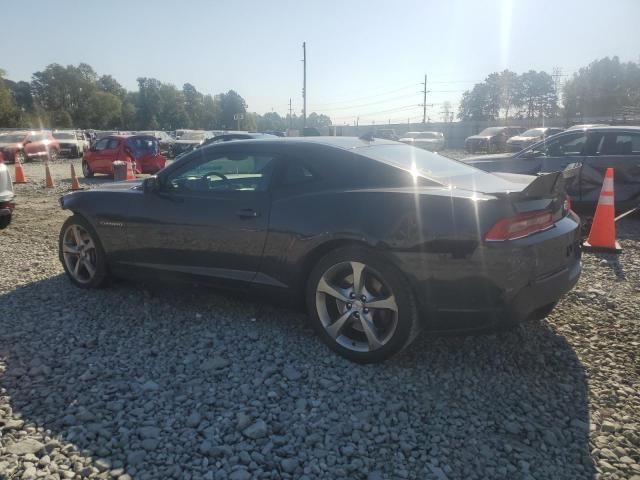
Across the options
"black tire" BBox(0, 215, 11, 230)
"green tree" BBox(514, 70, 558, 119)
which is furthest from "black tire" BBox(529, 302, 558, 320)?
"green tree" BBox(514, 70, 558, 119)

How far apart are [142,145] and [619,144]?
13.6 meters

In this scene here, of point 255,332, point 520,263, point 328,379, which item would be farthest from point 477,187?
point 255,332

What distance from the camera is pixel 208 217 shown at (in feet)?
12.6

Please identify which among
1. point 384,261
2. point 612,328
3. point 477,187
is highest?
point 477,187

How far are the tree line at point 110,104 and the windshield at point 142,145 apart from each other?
59836 millimetres

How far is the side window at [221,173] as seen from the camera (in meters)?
3.84

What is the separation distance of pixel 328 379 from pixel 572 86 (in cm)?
8947

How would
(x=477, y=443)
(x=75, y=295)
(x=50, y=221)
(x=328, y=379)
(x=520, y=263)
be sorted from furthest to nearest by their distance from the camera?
(x=50, y=221) < (x=75, y=295) < (x=328, y=379) < (x=520, y=263) < (x=477, y=443)

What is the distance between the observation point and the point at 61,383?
3.00 m

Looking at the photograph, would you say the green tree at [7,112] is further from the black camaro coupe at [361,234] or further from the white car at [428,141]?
the black camaro coupe at [361,234]

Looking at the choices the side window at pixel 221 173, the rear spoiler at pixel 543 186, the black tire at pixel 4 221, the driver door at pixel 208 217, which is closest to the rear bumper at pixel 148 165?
the black tire at pixel 4 221

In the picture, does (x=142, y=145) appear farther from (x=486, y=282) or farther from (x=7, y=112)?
(x=7, y=112)

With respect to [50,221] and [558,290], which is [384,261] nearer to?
[558,290]

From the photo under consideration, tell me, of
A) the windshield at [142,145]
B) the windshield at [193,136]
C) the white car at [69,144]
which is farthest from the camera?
the windshield at [193,136]
